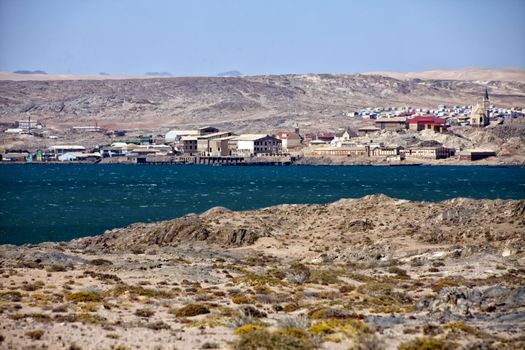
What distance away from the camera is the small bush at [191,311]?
70.2 feet

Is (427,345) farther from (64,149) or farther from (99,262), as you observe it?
(64,149)

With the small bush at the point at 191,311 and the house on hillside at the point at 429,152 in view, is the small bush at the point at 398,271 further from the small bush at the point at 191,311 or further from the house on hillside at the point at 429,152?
the house on hillside at the point at 429,152

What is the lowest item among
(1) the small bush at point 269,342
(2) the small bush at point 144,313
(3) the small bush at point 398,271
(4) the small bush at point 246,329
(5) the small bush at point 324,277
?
(3) the small bush at point 398,271

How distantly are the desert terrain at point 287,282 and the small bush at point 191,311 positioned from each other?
0.17 ft

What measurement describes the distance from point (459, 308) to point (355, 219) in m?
20.4

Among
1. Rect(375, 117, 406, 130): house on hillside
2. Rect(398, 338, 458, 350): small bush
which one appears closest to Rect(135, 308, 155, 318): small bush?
Rect(398, 338, 458, 350): small bush

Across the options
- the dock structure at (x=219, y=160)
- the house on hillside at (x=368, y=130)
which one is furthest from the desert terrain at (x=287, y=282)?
the house on hillside at (x=368, y=130)

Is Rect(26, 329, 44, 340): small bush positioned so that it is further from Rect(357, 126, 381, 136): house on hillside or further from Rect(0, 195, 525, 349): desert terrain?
Rect(357, 126, 381, 136): house on hillside

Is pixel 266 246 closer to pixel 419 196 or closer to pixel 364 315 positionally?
pixel 364 315

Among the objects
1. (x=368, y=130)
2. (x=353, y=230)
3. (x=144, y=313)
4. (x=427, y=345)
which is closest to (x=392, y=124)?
(x=368, y=130)

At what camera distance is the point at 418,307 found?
22.5 m

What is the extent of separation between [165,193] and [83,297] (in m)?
67.2

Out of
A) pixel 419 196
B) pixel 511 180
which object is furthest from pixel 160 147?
pixel 419 196

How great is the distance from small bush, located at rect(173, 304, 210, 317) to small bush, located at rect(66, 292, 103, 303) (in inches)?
97.2
